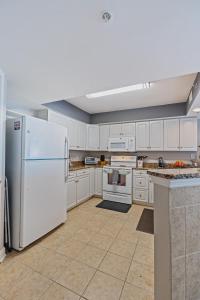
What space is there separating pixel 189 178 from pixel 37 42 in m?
1.71

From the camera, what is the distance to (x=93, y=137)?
15.5 feet

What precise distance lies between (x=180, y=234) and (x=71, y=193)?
2.83 metres

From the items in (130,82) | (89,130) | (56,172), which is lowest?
(56,172)

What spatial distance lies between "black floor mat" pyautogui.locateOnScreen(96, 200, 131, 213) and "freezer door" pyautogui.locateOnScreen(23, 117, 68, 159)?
70.8 inches

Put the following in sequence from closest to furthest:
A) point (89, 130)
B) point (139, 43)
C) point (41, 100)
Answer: point (139, 43) → point (41, 100) → point (89, 130)

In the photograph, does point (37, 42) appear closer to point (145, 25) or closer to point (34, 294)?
point (145, 25)

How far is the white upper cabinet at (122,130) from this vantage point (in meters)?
4.27

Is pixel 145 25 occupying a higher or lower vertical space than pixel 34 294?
higher

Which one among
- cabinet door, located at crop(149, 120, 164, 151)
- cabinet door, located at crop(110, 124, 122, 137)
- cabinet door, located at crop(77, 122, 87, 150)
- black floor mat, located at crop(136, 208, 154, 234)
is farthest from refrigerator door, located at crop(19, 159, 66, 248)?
cabinet door, located at crop(149, 120, 164, 151)

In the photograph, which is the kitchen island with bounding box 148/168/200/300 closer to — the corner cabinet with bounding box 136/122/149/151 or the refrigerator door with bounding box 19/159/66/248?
the refrigerator door with bounding box 19/159/66/248

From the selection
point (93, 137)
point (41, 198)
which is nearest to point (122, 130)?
point (93, 137)

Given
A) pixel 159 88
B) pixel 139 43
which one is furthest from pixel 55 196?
pixel 159 88

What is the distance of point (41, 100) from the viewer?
9.49 ft

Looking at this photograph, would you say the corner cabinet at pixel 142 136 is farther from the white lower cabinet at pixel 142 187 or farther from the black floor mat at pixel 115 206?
the black floor mat at pixel 115 206
